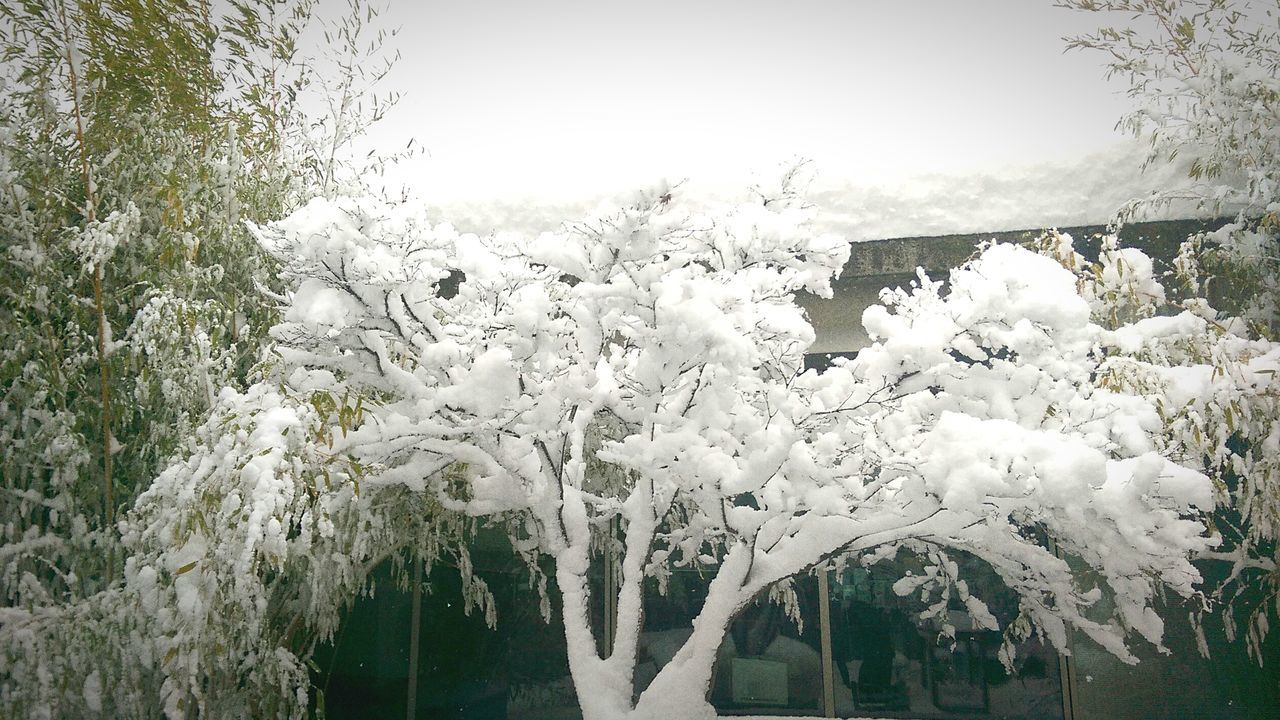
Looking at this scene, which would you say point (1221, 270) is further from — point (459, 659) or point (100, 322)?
point (100, 322)

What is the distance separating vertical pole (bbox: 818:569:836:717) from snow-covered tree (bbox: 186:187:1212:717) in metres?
1.45

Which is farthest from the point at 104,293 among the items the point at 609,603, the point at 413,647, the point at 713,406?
the point at 609,603

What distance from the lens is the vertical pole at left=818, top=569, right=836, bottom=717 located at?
5.14 m

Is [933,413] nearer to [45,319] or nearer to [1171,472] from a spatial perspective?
[1171,472]

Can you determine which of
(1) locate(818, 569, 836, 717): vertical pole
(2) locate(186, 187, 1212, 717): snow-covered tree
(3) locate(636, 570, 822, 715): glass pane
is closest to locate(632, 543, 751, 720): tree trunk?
(2) locate(186, 187, 1212, 717): snow-covered tree

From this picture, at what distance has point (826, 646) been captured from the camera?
17.1 feet

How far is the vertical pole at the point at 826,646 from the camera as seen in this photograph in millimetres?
5141

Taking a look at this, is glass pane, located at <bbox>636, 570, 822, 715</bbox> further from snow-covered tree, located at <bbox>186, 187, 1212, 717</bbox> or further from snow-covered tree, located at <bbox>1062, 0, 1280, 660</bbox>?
snow-covered tree, located at <bbox>1062, 0, 1280, 660</bbox>

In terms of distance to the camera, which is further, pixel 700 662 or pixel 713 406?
pixel 700 662

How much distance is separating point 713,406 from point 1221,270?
3.86 metres

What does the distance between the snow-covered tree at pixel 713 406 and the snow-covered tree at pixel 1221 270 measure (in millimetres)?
313

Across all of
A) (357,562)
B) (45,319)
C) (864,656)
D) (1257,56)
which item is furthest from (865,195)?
(45,319)

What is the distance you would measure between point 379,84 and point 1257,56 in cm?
551

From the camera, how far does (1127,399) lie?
334 cm
